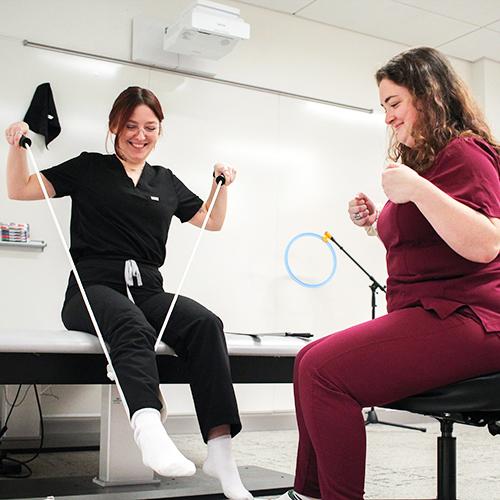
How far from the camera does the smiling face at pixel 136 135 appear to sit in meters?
2.68

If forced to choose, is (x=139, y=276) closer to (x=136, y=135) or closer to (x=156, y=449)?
(x=136, y=135)

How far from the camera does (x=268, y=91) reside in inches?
189

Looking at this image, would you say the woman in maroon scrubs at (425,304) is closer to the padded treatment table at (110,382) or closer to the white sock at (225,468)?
the white sock at (225,468)

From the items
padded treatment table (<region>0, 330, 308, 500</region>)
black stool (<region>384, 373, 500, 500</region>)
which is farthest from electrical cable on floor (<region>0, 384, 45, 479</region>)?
black stool (<region>384, 373, 500, 500</region>)

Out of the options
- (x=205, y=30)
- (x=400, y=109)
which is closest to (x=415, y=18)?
(x=205, y=30)

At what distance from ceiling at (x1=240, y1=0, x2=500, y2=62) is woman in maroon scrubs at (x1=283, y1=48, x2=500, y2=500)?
10.9 ft

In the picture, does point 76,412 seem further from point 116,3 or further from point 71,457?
point 116,3

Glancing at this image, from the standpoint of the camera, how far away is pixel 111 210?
2.55m

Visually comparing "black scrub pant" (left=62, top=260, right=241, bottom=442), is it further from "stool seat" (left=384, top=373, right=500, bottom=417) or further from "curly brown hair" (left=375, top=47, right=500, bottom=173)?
"curly brown hair" (left=375, top=47, right=500, bottom=173)

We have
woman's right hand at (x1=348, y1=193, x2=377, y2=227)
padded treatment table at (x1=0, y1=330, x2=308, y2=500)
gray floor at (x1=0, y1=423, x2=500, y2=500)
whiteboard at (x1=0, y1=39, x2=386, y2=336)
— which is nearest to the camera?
woman's right hand at (x1=348, y1=193, x2=377, y2=227)

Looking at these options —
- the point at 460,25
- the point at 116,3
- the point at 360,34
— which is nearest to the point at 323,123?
the point at 360,34

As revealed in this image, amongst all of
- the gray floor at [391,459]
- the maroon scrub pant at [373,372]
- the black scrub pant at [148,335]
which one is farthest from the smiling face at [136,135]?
the maroon scrub pant at [373,372]

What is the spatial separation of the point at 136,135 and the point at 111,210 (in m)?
0.32

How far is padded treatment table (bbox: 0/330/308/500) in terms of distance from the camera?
2.21m
